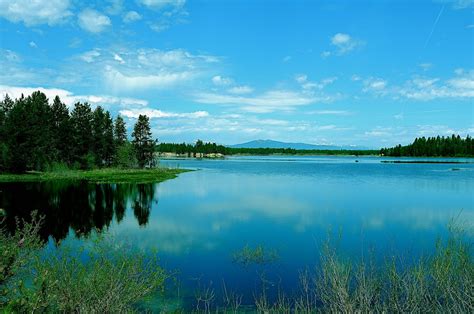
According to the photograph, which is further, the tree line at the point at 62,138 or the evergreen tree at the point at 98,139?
the evergreen tree at the point at 98,139

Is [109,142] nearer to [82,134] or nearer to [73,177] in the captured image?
[82,134]

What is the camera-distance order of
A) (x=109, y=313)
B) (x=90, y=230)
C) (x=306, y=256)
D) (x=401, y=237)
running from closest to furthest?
(x=109, y=313) → (x=306, y=256) → (x=401, y=237) → (x=90, y=230)

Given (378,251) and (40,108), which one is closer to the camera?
(378,251)

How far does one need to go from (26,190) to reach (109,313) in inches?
1874

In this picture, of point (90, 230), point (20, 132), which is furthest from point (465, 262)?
point (20, 132)

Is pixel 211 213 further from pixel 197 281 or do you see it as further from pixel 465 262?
pixel 465 262

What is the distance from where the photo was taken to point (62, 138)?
87500 mm

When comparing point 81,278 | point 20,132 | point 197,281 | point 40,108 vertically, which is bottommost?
point 197,281

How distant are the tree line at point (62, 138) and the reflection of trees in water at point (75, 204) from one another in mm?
16502

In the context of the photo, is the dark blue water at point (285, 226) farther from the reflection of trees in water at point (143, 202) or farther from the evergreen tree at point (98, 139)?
the evergreen tree at point (98, 139)

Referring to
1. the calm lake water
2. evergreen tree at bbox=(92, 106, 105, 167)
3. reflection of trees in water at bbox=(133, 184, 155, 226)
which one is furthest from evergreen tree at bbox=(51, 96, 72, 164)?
reflection of trees in water at bbox=(133, 184, 155, 226)

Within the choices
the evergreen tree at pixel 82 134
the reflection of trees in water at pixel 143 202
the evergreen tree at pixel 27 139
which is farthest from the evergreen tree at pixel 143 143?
the reflection of trees in water at pixel 143 202

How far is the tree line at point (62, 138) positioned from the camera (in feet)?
232

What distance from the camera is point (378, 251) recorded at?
72.6 feet
